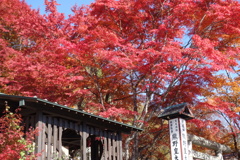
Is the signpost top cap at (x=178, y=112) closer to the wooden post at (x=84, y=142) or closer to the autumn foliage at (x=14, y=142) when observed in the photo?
the wooden post at (x=84, y=142)

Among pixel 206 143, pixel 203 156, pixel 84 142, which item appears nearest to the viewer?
pixel 84 142

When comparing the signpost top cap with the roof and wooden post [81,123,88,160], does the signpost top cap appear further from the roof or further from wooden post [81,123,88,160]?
wooden post [81,123,88,160]

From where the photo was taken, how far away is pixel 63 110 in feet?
26.5

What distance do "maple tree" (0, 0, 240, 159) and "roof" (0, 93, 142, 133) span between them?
1611mm

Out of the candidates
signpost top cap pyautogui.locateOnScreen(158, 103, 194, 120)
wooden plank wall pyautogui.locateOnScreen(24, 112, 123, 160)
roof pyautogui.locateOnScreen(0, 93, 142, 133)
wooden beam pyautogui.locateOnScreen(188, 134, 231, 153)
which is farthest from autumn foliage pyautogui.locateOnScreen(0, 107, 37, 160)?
wooden beam pyautogui.locateOnScreen(188, 134, 231, 153)

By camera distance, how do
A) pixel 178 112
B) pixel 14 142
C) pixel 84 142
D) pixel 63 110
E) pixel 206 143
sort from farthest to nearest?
pixel 206 143 < pixel 178 112 < pixel 84 142 < pixel 63 110 < pixel 14 142

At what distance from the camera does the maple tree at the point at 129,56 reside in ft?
39.8

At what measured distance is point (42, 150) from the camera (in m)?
7.32

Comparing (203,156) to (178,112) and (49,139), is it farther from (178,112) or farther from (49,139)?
(49,139)

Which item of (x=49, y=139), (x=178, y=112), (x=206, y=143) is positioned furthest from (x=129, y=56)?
(x=49, y=139)

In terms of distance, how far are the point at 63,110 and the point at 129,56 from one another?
200 inches

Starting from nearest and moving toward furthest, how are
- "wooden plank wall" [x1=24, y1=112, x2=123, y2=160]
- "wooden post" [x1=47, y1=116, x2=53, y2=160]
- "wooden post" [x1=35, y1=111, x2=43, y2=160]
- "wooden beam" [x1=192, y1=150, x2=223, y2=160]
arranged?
"wooden post" [x1=35, y1=111, x2=43, y2=160] → "wooden plank wall" [x1=24, y1=112, x2=123, y2=160] → "wooden post" [x1=47, y1=116, x2=53, y2=160] → "wooden beam" [x1=192, y1=150, x2=223, y2=160]

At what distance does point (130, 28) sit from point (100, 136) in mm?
6461

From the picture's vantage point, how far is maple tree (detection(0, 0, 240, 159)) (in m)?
12.1
